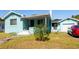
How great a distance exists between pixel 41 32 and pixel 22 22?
0.54m

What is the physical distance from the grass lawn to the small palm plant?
3.8 inches

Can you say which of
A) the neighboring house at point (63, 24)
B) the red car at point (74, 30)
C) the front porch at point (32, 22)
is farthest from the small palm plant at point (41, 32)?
the red car at point (74, 30)

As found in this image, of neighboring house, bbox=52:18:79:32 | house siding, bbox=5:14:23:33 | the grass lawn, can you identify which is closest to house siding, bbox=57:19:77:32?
neighboring house, bbox=52:18:79:32

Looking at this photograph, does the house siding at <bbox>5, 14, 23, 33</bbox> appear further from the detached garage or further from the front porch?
the detached garage

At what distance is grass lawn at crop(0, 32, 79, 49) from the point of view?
19.3 feet

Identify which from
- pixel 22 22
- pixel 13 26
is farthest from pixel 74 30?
pixel 13 26

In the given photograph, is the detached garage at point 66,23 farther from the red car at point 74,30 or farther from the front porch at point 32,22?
the front porch at point 32,22
